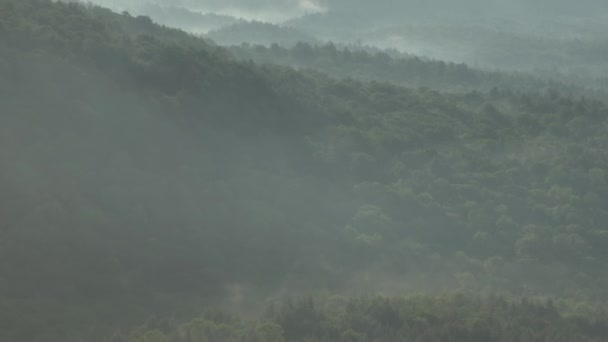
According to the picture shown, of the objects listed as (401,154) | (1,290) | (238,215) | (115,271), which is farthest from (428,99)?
(1,290)

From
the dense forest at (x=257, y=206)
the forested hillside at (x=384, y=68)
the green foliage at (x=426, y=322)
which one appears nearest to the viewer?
the green foliage at (x=426, y=322)

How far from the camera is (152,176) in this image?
167 ft

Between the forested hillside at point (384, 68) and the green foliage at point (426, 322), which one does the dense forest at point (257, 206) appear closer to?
the green foliage at point (426, 322)

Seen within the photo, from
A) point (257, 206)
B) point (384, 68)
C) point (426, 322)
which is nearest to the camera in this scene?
point (426, 322)

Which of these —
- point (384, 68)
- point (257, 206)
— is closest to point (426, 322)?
point (257, 206)

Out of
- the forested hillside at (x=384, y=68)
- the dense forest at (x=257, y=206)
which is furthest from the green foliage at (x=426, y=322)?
the forested hillside at (x=384, y=68)

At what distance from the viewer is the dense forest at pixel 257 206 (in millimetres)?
37906

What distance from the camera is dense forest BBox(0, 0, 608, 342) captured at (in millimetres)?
37906

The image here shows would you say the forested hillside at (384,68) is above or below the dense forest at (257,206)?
above

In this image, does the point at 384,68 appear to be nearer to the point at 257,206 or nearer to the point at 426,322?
the point at 257,206

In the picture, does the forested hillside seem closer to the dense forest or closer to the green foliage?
the dense forest

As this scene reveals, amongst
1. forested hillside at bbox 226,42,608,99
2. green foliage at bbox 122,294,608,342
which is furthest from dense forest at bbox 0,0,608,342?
forested hillside at bbox 226,42,608,99

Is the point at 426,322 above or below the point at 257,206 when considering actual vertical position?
below

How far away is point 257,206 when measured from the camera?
174ft
